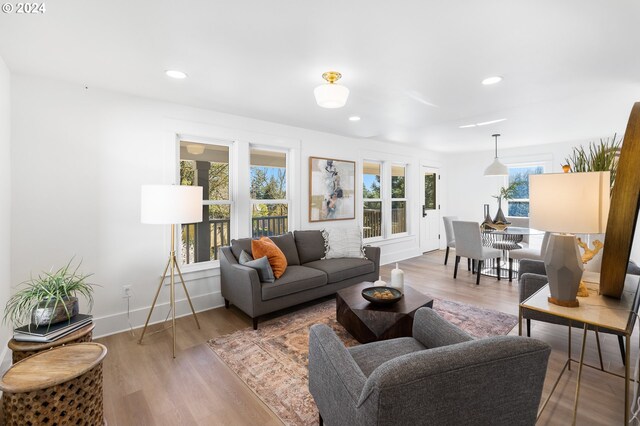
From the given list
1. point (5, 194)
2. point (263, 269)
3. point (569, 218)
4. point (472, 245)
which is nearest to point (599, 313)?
point (569, 218)

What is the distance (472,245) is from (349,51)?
148 inches

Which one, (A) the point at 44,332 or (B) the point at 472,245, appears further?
(B) the point at 472,245

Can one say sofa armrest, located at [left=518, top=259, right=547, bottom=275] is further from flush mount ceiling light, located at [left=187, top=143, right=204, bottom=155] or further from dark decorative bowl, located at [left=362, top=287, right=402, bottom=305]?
flush mount ceiling light, located at [left=187, top=143, right=204, bottom=155]

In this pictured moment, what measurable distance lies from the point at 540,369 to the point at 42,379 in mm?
2175

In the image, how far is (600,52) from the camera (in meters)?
2.18

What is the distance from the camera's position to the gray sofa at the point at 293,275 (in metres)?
3.00

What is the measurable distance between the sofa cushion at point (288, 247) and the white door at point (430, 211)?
4011mm

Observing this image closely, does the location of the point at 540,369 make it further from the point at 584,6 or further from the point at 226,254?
the point at 226,254

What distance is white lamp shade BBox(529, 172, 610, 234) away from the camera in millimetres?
1632

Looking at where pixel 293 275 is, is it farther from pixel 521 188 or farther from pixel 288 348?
pixel 521 188

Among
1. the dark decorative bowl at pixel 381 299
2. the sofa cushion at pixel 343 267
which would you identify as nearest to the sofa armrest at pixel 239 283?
the sofa cushion at pixel 343 267

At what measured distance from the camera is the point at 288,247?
3859 millimetres

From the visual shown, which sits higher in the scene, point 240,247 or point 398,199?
point 398,199

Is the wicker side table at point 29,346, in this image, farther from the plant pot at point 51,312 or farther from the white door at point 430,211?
the white door at point 430,211
